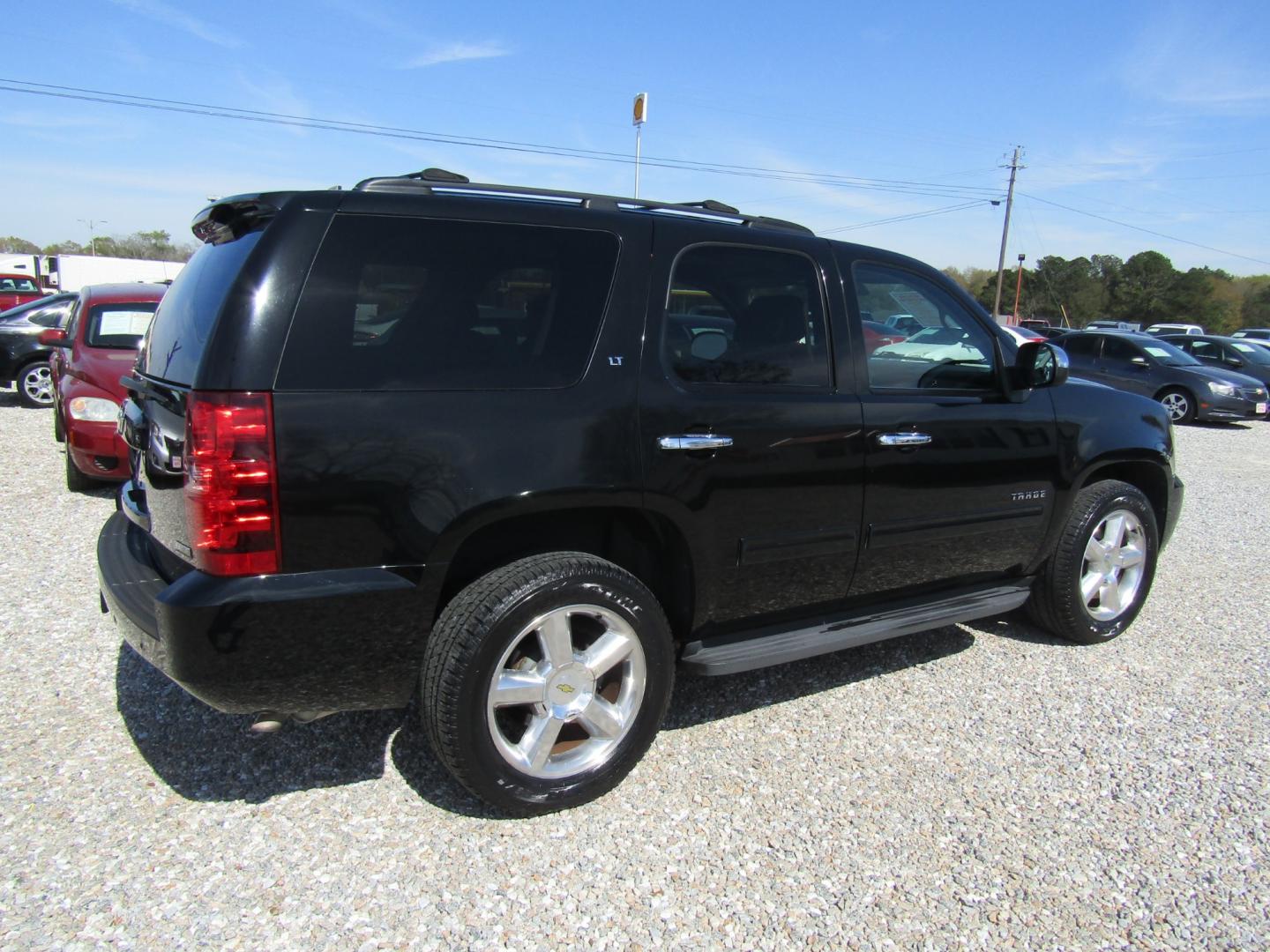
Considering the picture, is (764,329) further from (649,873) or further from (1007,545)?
(649,873)

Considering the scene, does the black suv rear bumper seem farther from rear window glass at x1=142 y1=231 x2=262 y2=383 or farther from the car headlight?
the car headlight

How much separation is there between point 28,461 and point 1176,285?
6394 centimetres

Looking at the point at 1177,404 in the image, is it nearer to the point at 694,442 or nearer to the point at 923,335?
the point at 923,335

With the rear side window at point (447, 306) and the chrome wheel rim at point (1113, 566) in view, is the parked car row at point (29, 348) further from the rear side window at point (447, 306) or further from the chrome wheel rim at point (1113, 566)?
the chrome wheel rim at point (1113, 566)

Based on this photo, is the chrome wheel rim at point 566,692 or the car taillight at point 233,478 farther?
the chrome wheel rim at point 566,692

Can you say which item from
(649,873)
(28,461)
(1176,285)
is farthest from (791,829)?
(1176,285)

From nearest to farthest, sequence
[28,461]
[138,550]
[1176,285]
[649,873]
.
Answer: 1. [649,873]
2. [138,550]
3. [28,461]
4. [1176,285]

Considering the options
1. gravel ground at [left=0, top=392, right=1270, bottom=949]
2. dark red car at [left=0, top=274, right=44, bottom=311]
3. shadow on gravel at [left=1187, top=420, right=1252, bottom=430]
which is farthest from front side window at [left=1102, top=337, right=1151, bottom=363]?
dark red car at [left=0, top=274, right=44, bottom=311]

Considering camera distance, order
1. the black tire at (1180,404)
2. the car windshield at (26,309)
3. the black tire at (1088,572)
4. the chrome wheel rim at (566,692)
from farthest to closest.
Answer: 1. the black tire at (1180,404)
2. the car windshield at (26,309)
3. the black tire at (1088,572)
4. the chrome wheel rim at (566,692)

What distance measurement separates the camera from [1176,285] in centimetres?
Answer: 5622

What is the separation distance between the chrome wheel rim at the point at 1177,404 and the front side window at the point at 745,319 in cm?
1431

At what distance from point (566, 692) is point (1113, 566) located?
300 centimetres

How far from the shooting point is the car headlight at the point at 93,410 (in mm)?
6297

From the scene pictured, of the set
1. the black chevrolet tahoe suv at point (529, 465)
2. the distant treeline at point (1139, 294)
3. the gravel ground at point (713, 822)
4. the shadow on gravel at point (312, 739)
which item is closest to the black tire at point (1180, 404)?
the gravel ground at point (713, 822)
